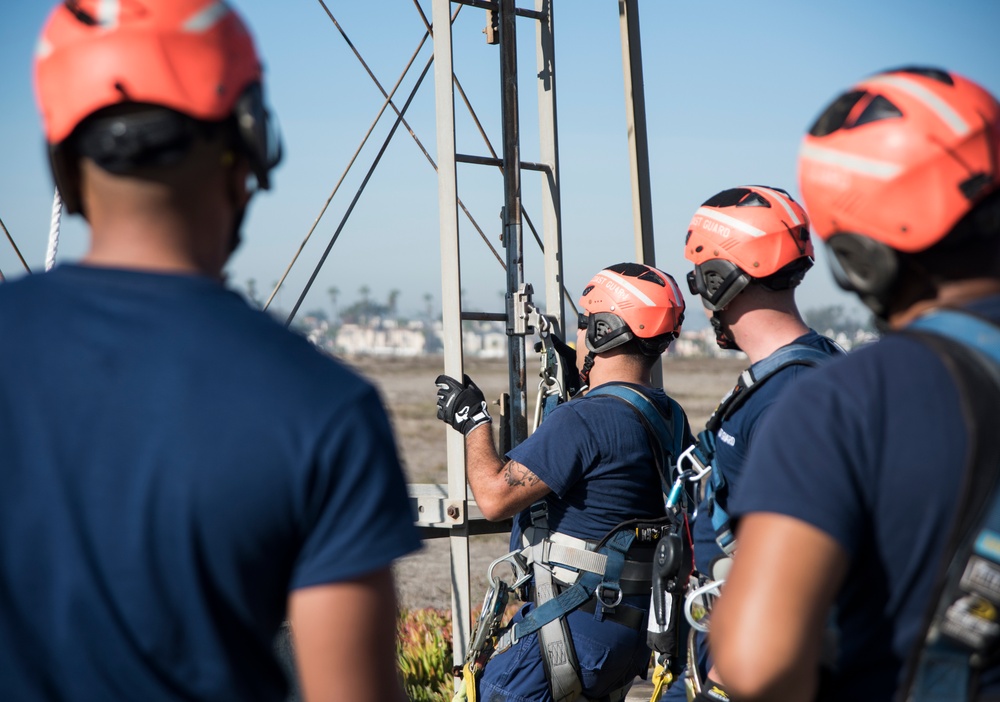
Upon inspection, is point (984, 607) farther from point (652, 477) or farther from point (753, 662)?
point (652, 477)

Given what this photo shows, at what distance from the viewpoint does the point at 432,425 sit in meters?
37.2

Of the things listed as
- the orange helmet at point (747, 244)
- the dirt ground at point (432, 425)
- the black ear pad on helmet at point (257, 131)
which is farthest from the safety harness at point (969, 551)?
the orange helmet at point (747, 244)

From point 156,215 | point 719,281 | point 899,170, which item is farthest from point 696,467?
point 156,215

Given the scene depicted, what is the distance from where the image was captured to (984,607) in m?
1.37

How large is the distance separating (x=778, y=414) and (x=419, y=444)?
3019 centimetres

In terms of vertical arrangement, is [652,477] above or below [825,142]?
below

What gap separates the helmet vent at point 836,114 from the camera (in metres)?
1.64

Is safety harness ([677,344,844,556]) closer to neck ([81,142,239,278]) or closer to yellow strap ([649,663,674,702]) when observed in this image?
yellow strap ([649,663,674,702])

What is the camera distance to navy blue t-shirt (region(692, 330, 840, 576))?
2.78 meters

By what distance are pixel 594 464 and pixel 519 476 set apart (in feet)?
0.97

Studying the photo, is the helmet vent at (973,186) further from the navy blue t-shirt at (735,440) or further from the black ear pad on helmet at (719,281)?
the black ear pad on helmet at (719,281)

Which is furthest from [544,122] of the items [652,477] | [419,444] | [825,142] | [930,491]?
[419,444]

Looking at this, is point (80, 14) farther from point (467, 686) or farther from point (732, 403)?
point (467, 686)

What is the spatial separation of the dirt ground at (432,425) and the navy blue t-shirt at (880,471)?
595 mm
